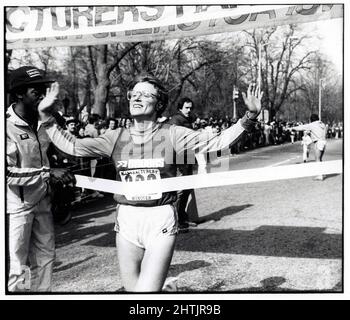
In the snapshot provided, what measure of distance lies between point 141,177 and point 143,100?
546 mm

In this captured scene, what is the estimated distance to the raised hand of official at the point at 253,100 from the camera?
339cm

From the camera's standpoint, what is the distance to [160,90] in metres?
3.57

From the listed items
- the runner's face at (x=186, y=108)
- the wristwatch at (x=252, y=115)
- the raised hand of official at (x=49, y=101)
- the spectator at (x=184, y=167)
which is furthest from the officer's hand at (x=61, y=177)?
the runner's face at (x=186, y=108)

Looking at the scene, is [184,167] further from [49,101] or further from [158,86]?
[49,101]

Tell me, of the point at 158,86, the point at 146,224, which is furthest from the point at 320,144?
the point at 146,224

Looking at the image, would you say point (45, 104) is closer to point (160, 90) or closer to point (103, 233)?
point (160, 90)

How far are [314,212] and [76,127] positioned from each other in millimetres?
4251

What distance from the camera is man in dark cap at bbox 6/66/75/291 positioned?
3807 mm

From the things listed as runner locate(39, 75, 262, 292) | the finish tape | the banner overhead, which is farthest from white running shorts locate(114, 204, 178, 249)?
the banner overhead

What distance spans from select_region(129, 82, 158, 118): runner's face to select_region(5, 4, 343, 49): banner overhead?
3.58 ft

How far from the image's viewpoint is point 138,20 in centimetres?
437

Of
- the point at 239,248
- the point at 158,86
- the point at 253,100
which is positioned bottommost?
the point at 239,248

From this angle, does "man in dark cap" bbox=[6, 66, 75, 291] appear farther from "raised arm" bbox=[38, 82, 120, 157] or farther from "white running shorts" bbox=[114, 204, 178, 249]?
"white running shorts" bbox=[114, 204, 178, 249]
